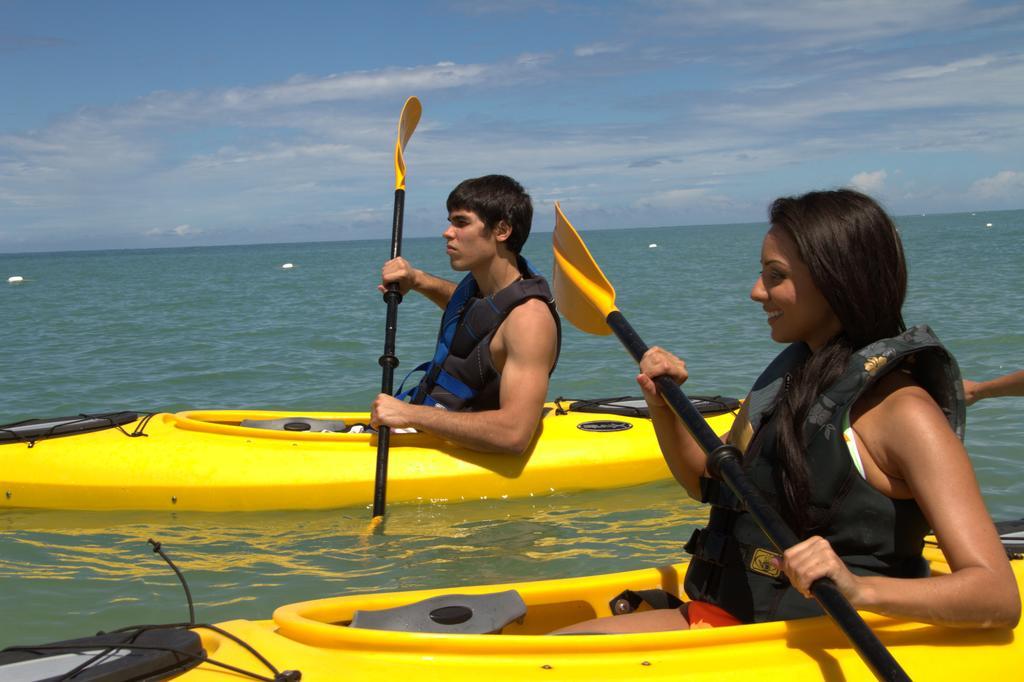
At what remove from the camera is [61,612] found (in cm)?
390

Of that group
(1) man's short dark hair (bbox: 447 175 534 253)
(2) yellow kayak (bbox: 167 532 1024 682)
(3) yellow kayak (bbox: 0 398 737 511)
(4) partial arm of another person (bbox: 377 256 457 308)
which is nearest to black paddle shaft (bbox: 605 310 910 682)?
(2) yellow kayak (bbox: 167 532 1024 682)

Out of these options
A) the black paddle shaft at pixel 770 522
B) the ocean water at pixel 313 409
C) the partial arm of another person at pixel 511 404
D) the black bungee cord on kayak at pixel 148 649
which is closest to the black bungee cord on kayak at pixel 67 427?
the ocean water at pixel 313 409

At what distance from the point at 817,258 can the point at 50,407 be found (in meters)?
8.12

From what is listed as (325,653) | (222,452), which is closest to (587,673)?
(325,653)

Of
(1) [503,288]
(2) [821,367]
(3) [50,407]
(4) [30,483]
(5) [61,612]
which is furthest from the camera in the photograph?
(3) [50,407]

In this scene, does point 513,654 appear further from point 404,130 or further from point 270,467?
point 404,130

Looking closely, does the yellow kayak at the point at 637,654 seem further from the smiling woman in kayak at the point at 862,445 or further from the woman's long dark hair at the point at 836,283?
the woman's long dark hair at the point at 836,283

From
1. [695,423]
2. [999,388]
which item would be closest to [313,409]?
[999,388]

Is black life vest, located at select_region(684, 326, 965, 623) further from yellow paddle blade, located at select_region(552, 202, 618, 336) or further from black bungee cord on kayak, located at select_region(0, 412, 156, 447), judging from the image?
black bungee cord on kayak, located at select_region(0, 412, 156, 447)

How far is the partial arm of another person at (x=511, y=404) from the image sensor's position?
4.47 m

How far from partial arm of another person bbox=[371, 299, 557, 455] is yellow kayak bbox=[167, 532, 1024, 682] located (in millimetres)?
2229

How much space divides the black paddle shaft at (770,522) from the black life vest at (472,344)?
2.10m

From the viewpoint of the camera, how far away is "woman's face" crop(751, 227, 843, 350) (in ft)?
6.88

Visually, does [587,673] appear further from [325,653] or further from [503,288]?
[503,288]
